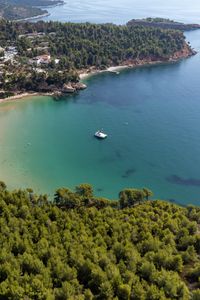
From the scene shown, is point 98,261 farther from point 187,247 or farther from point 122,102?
point 122,102

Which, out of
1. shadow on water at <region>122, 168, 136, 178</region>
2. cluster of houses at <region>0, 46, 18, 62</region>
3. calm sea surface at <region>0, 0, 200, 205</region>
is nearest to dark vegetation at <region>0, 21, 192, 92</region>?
cluster of houses at <region>0, 46, 18, 62</region>

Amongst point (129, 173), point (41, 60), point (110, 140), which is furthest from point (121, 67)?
point (129, 173)

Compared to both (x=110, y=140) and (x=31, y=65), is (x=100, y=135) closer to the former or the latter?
(x=110, y=140)

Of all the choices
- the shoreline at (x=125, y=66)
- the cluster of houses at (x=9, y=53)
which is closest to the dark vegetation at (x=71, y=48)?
the shoreline at (x=125, y=66)

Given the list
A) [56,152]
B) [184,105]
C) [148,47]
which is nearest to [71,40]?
[148,47]

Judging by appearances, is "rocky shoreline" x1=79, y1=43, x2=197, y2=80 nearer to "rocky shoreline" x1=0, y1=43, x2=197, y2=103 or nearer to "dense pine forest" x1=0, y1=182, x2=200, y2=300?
"rocky shoreline" x1=0, y1=43, x2=197, y2=103

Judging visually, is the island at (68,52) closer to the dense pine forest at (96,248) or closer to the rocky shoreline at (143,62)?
the rocky shoreline at (143,62)

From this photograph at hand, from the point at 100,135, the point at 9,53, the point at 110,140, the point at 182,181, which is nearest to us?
the point at 182,181
